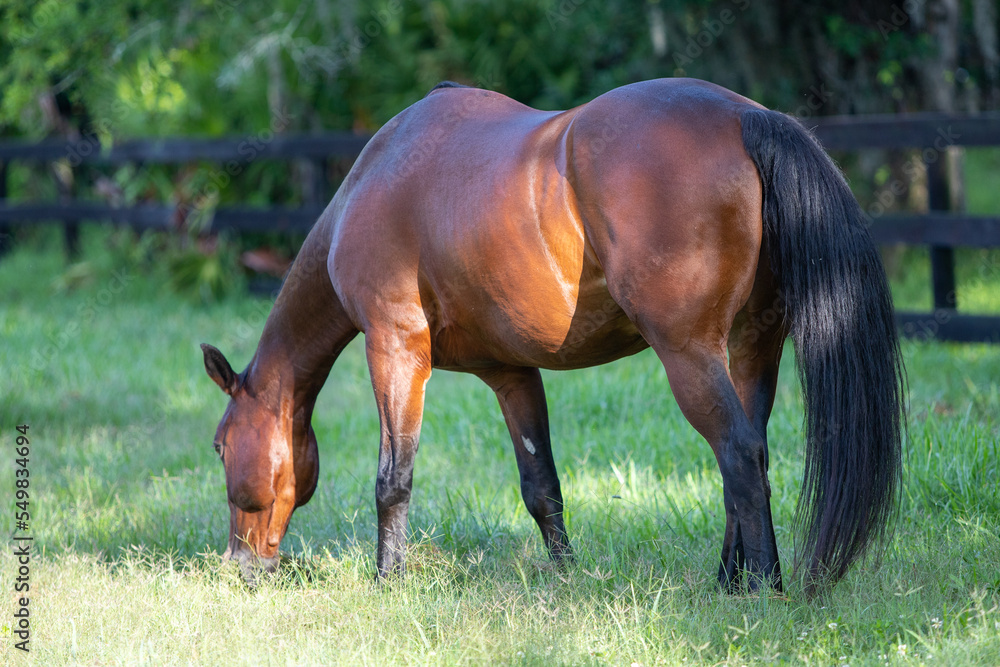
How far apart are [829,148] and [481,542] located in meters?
4.71

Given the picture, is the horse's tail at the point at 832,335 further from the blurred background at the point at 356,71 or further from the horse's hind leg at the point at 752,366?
the blurred background at the point at 356,71

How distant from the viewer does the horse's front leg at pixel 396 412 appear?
Result: 3.10m

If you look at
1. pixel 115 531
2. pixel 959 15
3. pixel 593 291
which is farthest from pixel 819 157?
pixel 959 15

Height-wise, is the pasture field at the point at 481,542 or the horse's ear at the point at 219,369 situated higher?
the horse's ear at the point at 219,369

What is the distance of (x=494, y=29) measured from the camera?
10125mm

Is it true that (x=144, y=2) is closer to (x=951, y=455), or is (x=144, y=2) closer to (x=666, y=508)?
(x=666, y=508)

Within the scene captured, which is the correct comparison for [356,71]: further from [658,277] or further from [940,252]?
[658,277]

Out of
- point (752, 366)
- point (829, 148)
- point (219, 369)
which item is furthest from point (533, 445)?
point (829, 148)

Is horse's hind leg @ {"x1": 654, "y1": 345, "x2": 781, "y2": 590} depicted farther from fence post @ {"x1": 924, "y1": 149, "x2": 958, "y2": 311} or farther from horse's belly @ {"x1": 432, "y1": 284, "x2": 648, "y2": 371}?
fence post @ {"x1": 924, "y1": 149, "x2": 958, "y2": 311}

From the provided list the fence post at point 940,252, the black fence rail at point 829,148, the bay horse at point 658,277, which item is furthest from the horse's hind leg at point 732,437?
the fence post at point 940,252

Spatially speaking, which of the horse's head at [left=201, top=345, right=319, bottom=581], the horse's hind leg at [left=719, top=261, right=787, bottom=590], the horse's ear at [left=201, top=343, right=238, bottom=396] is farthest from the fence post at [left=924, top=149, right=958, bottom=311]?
the horse's ear at [left=201, top=343, right=238, bottom=396]

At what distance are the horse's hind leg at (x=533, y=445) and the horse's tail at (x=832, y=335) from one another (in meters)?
1.04

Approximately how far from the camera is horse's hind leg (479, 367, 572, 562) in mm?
3355

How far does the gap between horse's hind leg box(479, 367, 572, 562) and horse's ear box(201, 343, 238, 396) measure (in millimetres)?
985
